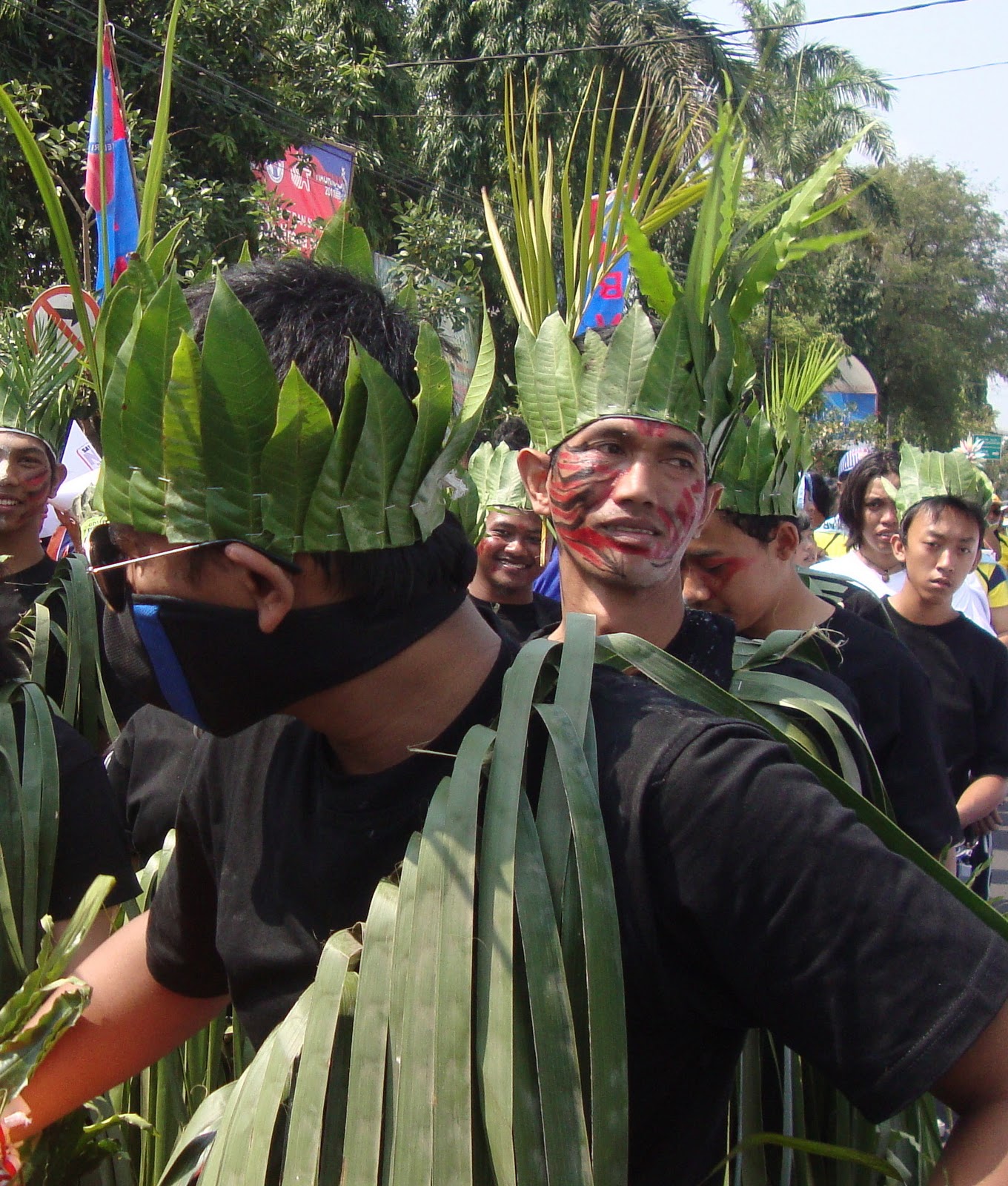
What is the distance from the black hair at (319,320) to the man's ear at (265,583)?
19cm

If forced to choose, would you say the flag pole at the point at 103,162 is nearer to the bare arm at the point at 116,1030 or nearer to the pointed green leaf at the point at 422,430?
the pointed green leaf at the point at 422,430

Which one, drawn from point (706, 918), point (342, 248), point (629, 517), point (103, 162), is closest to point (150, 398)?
point (342, 248)

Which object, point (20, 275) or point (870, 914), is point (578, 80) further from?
point (870, 914)

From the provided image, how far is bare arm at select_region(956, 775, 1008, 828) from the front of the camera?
452cm

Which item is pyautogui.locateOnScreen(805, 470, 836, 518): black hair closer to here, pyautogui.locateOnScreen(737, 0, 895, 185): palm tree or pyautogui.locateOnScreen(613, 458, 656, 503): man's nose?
pyautogui.locateOnScreen(613, 458, 656, 503): man's nose

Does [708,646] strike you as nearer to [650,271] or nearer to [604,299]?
[650,271]

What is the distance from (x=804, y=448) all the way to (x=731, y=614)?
79 cm

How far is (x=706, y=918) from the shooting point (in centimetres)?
126

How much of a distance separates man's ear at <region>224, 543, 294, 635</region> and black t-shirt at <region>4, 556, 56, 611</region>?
9.09 feet

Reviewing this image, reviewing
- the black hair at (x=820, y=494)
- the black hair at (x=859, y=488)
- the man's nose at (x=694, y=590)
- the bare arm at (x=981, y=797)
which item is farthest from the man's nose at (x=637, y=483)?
the black hair at (x=820, y=494)

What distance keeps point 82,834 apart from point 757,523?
1819 millimetres

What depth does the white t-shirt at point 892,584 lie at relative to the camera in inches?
232

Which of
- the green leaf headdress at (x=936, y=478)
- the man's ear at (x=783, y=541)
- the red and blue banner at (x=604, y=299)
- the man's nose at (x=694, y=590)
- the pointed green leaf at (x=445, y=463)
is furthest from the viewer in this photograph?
the green leaf headdress at (x=936, y=478)

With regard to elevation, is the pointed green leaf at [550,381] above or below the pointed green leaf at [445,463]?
above
